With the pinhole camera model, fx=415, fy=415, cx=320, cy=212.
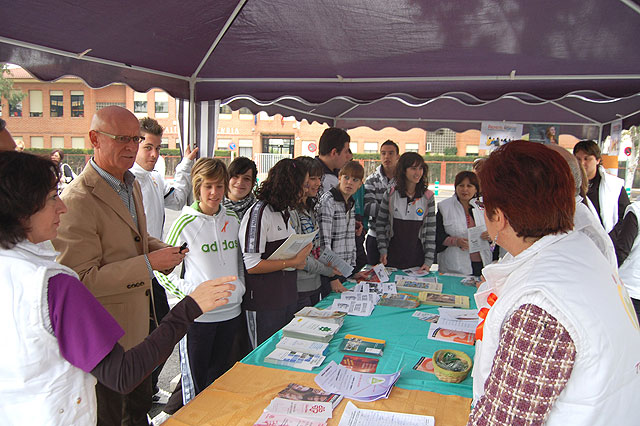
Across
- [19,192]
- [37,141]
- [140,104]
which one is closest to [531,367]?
[19,192]

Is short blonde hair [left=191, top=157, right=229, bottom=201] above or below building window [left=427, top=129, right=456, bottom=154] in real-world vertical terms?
below

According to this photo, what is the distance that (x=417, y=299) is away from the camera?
9.02 feet

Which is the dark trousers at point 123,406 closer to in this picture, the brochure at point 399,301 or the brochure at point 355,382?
the brochure at point 355,382

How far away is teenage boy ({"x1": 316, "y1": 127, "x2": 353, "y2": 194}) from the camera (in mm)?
3736

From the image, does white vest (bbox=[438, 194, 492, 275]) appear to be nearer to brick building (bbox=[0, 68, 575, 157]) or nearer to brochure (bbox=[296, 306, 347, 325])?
brochure (bbox=[296, 306, 347, 325])

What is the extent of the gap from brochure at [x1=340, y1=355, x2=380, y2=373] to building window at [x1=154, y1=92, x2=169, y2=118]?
113 ft

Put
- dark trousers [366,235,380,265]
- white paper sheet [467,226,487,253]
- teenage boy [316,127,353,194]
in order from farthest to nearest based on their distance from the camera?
dark trousers [366,235,380,265] → teenage boy [316,127,353,194] → white paper sheet [467,226,487,253]

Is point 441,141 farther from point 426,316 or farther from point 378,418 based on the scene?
point 378,418

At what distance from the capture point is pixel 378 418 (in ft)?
4.45

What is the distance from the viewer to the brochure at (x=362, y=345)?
1.87 m

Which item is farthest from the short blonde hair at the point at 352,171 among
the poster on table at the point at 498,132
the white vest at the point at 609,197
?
the poster on table at the point at 498,132

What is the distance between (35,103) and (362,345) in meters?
40.9

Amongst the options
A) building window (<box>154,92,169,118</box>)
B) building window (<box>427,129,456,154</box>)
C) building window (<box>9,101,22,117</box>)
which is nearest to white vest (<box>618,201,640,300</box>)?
building window (<box>427,129,456,154</box>)

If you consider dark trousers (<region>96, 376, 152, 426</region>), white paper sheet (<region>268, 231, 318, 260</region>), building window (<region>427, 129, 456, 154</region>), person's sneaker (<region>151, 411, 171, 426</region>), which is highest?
building window (<region>427, 129, 456, 154</region>)
